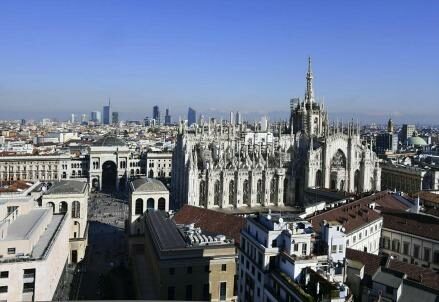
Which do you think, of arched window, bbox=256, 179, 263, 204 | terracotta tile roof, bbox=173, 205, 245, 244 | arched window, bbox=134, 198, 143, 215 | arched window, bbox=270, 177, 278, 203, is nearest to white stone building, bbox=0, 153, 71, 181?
arched window, bbox=256, 179, 263, 204

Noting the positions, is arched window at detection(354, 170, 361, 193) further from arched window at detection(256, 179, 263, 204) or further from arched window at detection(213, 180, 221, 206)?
arched window at detection(213, 180, 221, 206)

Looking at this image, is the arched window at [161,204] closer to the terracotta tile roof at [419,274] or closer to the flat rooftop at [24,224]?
the flat rooftop at [24,224]

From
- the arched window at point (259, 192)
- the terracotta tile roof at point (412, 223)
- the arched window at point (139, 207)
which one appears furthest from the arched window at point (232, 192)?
the terracotta tile roof at point (412, 223)

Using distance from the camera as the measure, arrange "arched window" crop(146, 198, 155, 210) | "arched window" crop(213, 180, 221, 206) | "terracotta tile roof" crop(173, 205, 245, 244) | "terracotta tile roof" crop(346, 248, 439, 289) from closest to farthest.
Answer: "terracotta tile roof" crop(346, 248, 439, 289)
"terracotta tile roof" crop(173, 205, 245, 244)
"arched window" crop(146, 198, 155, 210)
"arched window" crop(213, 180, 221, 206)

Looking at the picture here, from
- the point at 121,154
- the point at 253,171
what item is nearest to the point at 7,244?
the point at 253,171

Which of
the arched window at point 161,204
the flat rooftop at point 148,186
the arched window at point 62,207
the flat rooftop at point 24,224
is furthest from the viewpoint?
the arched window at point 161,204

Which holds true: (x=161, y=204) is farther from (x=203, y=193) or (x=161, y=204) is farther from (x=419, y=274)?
(x=419, y=274)
